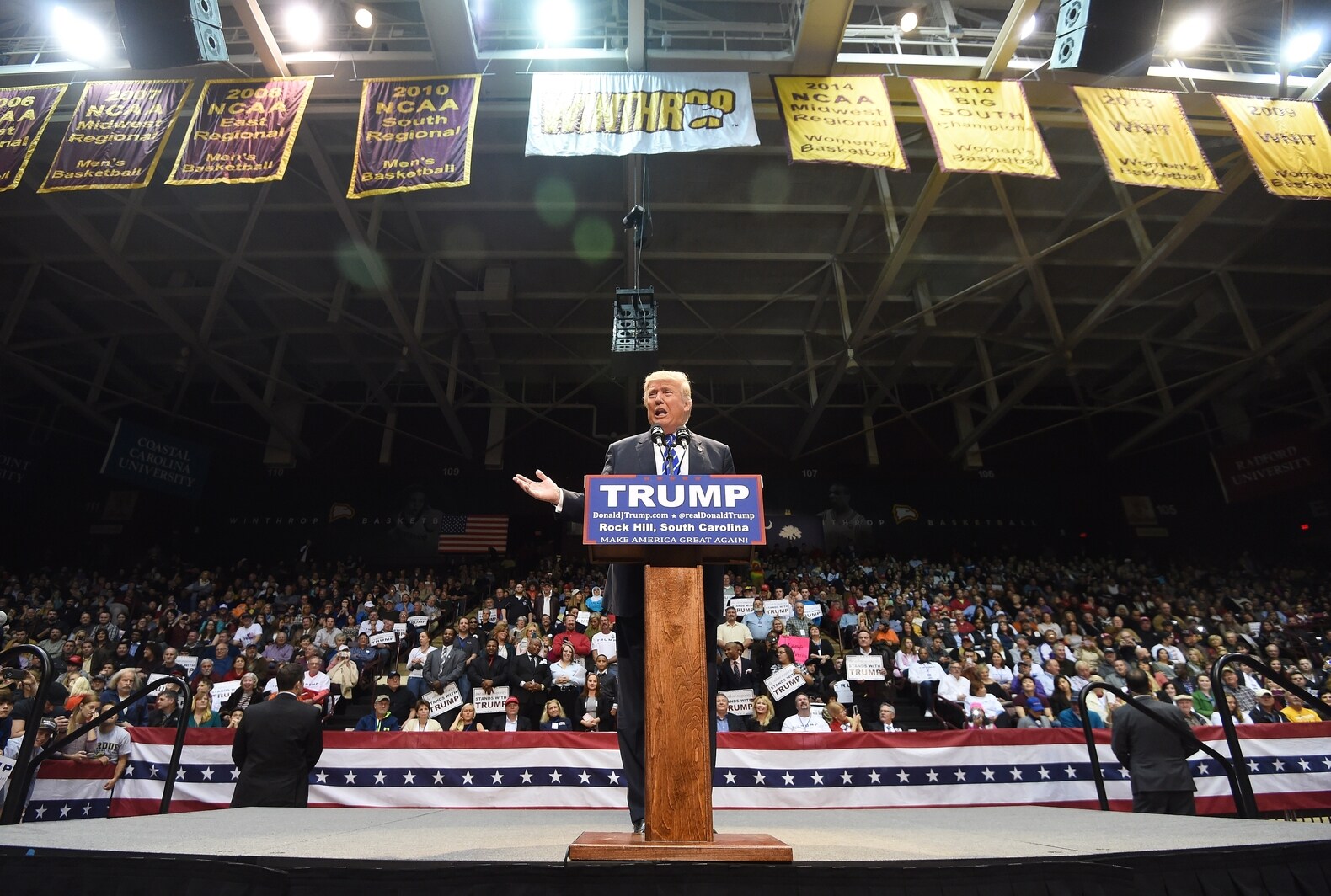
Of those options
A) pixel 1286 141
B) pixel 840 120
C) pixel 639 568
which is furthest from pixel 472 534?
pixel 1286 141

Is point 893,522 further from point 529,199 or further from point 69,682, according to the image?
point 69,682

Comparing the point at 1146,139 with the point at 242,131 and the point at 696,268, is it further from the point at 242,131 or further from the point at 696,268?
the point at 242,131

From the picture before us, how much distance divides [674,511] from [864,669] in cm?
820

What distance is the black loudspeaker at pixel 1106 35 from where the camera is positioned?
8.28 metres

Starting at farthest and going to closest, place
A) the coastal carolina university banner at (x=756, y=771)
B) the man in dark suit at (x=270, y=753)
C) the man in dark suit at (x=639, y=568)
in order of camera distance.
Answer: the coastal carolina university banner at (x=756, y=771) < the man in dark suit at (x=270, y=753) < the man in dark suit at (x=639, y=568)

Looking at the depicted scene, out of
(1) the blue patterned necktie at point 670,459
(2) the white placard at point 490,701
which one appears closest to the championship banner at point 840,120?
(1) the blue patterned necktie at point 670,459

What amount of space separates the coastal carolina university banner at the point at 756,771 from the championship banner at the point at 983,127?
687cm

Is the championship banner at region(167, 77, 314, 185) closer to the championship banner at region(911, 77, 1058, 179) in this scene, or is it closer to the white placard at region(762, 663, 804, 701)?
the championship banner at region(911, 77, 1058, 179)

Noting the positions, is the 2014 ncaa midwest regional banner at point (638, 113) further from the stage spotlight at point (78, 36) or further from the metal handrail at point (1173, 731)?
the metal handrail at point (1173, 731)

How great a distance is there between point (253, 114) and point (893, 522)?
18145 mm

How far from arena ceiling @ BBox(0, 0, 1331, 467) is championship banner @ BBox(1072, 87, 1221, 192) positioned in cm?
67

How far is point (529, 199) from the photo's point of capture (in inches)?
547

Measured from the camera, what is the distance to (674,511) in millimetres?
2338

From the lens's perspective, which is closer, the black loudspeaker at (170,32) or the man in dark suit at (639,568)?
the man in dark suit at (639,568)
